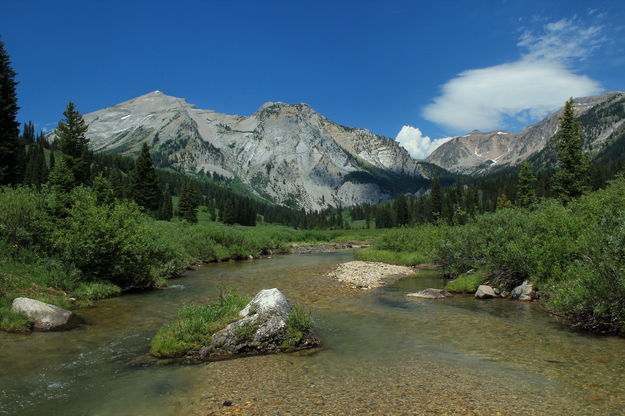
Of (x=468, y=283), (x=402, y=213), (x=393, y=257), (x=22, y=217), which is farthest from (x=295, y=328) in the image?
(x=402, y=213)

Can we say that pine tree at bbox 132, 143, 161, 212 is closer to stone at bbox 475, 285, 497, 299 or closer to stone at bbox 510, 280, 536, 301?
stone at bbox 475, 285, 497, 299

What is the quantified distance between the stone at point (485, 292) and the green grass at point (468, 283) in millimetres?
1534

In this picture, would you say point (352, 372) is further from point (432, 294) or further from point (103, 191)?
point (103, 191)

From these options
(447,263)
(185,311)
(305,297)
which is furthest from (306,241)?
(185,311)

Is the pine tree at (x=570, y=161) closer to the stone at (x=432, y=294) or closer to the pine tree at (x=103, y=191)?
the stone at (x=432, y=294)

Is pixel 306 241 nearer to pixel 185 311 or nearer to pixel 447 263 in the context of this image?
pixel 447 263

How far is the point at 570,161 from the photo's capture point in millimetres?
54812

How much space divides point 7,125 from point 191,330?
181 ft

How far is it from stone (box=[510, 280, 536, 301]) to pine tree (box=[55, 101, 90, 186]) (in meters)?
62.5

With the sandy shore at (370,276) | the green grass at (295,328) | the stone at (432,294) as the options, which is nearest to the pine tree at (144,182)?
the sandy shore at (370,276)

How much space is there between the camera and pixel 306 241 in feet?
369

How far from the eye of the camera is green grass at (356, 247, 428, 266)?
4853cm

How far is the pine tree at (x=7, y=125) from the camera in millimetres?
51278

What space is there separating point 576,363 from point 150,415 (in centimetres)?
1249
